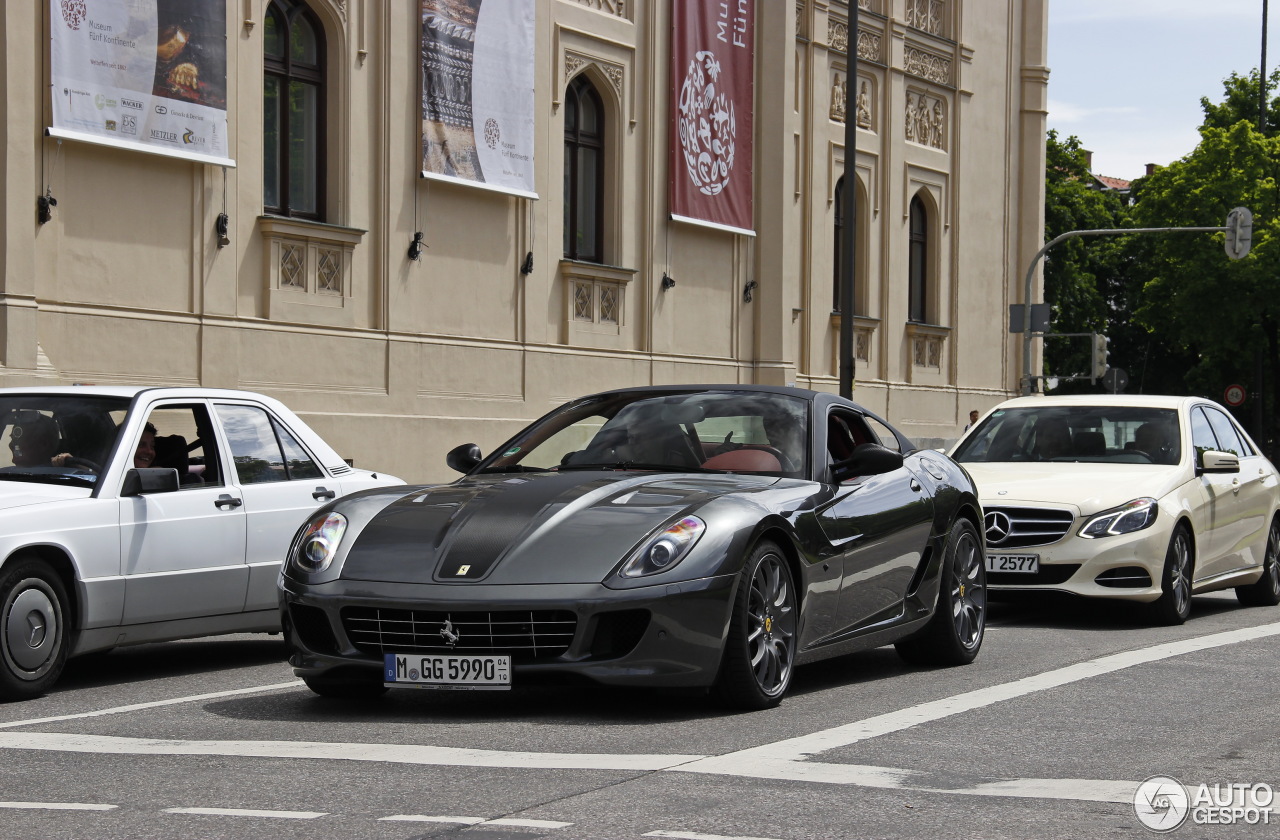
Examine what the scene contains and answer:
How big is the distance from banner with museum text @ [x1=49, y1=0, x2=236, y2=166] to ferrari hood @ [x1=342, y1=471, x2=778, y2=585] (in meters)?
13.4

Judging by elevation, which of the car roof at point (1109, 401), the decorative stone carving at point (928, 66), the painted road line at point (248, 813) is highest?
the decorative stone carving at point (928, 66)

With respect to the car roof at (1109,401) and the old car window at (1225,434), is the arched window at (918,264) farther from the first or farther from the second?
the car roof at (1109,401)

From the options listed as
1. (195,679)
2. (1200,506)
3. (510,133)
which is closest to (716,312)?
(510,133)

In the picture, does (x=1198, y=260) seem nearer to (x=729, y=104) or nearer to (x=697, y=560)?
(x=729, y=104)

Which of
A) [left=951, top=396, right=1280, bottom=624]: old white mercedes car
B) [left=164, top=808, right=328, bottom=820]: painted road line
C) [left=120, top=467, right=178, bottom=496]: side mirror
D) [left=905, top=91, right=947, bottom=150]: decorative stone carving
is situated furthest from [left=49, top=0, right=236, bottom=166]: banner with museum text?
[left=905, top=91, right=947, bottom=150]: decorative stone carving

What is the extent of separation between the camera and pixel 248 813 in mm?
5277

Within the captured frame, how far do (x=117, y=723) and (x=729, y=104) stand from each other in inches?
1009

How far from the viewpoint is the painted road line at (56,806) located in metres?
5.41

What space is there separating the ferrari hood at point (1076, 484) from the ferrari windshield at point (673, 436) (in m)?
4.22

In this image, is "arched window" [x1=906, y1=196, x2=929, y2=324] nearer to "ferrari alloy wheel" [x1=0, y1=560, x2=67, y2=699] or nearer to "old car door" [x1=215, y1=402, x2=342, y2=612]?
"old car door" [x1=215, y1=402, x2=342, y2=612]

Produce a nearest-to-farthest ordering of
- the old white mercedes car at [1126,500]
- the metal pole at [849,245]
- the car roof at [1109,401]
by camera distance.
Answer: the old white mercedes car at [1126,500], the car roof at [1109,401], the metal pole at [849,245]

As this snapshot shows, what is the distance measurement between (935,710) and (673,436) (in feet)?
5.74

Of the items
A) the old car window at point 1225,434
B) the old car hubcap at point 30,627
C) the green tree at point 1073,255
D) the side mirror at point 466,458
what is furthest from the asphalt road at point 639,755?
the green tree at point 1073,255

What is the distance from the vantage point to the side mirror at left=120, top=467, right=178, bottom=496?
890 centimetres
